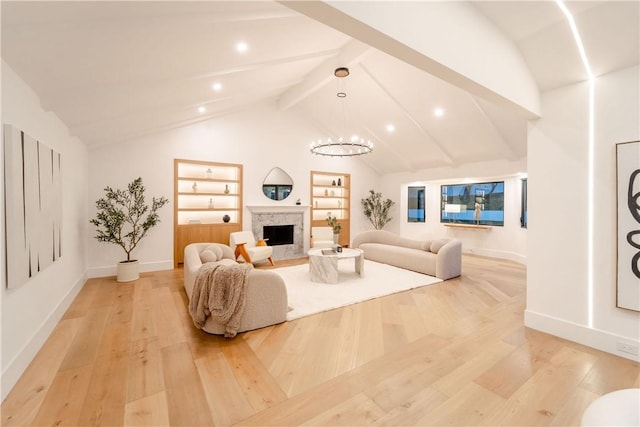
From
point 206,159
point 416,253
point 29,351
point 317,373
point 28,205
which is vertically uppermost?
point 206,159

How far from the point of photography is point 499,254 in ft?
22.5

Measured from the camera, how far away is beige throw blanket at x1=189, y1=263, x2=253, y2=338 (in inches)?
103

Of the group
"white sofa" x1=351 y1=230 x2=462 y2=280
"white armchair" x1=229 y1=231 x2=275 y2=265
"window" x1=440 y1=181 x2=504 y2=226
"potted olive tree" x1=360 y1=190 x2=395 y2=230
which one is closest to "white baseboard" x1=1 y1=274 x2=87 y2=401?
"white armchair" x1=229 y1=231 x2=275 y2=265

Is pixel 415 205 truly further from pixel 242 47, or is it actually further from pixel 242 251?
pixel 242 47

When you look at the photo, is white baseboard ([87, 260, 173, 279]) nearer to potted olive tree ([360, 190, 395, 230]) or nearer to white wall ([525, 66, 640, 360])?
potted olive tree ([360, 190, 395, 230])

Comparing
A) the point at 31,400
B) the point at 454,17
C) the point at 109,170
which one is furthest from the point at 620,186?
the point at 109,170

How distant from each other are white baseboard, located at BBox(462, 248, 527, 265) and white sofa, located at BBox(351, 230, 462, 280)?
2.43 m

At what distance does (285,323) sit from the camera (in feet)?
9.66

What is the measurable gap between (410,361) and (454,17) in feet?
8.60

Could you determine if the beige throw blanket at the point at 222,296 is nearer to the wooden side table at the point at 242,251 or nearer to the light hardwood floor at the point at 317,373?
the light hardwood floor at the point at 317,373

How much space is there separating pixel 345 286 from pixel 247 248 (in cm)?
248

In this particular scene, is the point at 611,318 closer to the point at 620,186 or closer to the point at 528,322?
the point at 528,322

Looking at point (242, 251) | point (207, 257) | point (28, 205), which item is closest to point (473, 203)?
point (242, 251)

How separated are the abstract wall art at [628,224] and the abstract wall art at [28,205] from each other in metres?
4.83
